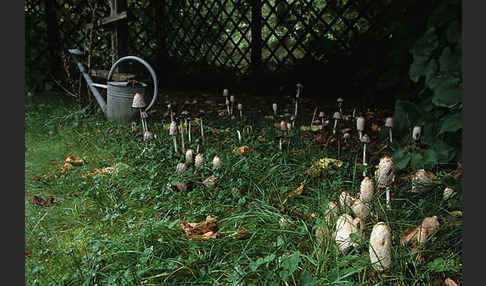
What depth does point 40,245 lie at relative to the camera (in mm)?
1769

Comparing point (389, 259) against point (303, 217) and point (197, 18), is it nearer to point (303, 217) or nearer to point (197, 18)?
point (303, 217)

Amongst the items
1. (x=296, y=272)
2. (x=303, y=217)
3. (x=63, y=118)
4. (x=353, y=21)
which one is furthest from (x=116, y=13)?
(x=296, y=272)

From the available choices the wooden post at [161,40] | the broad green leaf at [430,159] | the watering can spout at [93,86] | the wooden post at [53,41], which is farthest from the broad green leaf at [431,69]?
the wooden post at [53,41]

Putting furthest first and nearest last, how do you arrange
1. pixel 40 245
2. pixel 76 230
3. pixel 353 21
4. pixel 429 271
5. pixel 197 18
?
pixel 197 18
pixel 353 21
pixel 76 230
pixel 40 245
pixel 429 271

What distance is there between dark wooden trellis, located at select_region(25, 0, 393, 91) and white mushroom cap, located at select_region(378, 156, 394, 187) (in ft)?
11.4

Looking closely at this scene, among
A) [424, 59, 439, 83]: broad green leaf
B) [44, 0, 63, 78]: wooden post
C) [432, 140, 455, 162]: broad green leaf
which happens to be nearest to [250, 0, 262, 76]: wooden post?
[44, 0, 63, 78]: wooden post

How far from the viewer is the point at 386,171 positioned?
1.65 metres

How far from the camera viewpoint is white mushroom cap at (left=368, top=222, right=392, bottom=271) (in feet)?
4.25

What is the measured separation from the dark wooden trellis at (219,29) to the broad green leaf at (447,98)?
2.67 metres

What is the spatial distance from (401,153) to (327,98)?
2.77 meters

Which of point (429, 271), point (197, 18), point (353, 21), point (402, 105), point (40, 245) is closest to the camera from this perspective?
point (429, 271)

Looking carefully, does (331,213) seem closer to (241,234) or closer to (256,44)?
(241,234)

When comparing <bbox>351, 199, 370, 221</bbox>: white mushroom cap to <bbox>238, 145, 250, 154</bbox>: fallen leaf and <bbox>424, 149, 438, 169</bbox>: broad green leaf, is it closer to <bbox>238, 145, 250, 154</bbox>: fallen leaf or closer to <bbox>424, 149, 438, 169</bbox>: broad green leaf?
<bbox>424, 149, 438, 169</bbox>: broad green leaf

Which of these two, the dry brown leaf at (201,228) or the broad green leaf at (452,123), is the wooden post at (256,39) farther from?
the dry brown leaf at (201,228)
